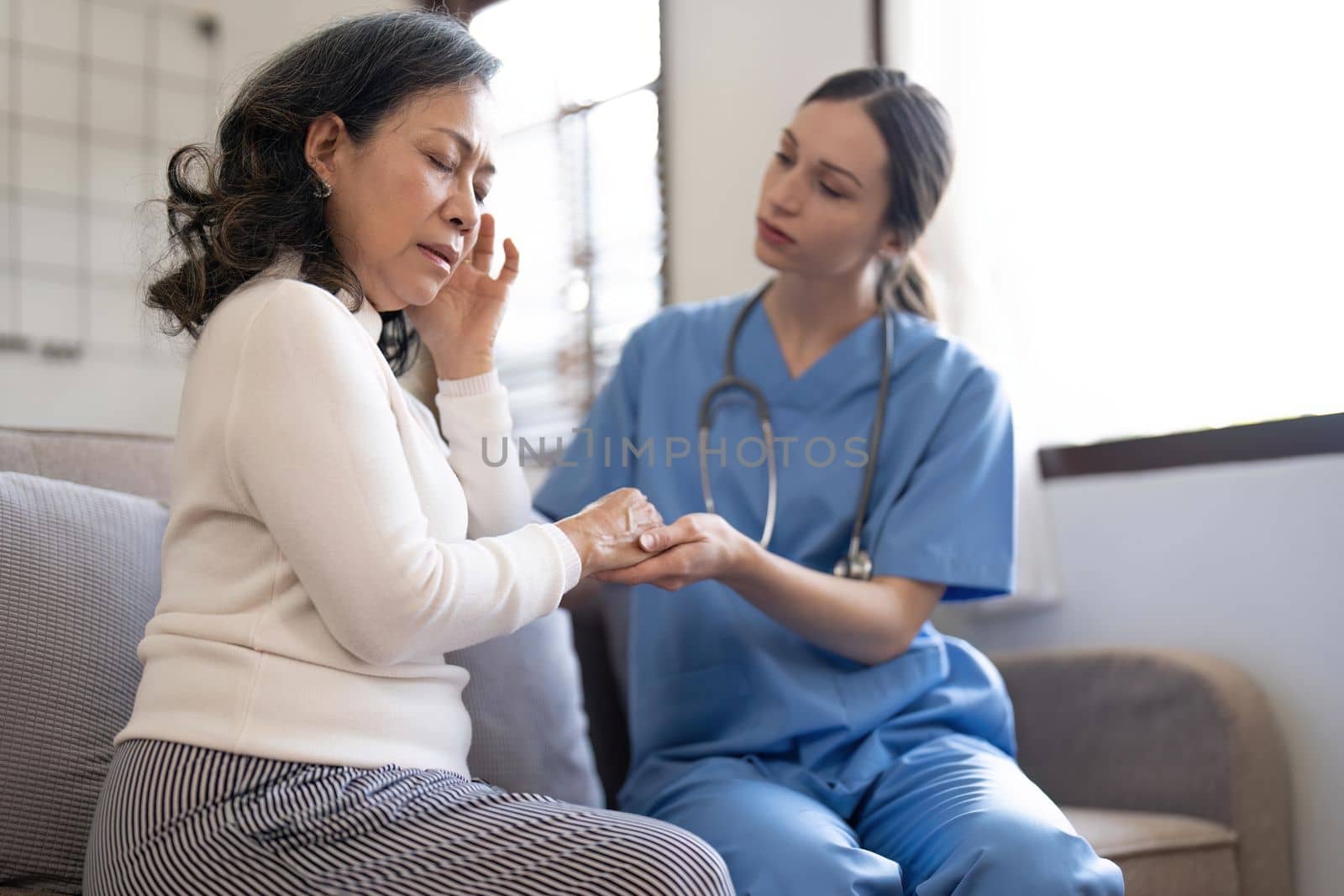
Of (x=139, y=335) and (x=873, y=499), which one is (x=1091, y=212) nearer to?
(x=873, y=499)

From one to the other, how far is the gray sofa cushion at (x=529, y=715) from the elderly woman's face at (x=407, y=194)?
50 centimetres

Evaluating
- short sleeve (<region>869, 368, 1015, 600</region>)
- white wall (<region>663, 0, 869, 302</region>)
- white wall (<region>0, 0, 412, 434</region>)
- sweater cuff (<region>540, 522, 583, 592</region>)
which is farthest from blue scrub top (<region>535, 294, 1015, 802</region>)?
white wall (<region>0, 0, 412, 434</region>)

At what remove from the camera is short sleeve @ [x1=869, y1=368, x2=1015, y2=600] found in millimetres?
1349

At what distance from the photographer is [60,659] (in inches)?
43.4

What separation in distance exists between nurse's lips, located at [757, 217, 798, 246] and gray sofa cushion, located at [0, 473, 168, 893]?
0.79 m

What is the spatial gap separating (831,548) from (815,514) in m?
0.04

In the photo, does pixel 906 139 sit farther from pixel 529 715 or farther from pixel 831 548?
pixel 529 715

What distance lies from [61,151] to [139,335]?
47cm

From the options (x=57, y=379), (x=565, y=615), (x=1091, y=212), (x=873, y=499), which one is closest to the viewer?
(x=873, y=499)

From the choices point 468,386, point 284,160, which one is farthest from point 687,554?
point 284,160

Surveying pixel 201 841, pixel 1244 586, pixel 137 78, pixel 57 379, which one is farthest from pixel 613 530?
pixel 137 78

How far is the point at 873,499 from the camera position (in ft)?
4.66

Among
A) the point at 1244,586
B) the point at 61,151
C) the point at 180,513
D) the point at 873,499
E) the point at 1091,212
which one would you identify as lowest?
the point at 1244,586

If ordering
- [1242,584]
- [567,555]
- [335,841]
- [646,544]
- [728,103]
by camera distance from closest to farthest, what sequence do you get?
[335,841] → [567,555] → [646,544] → [1242,584] → [728,103]
